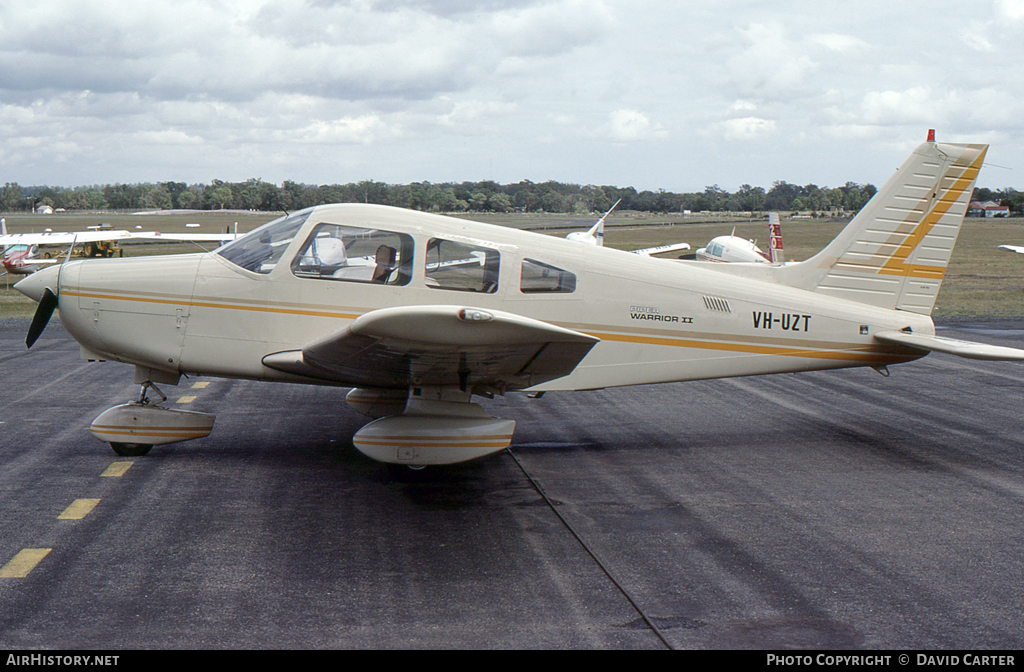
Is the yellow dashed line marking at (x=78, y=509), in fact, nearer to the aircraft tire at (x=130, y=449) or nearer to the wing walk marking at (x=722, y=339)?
the aircraft tire at (x=130, y=449)

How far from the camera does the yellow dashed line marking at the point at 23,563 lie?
4.34 meters

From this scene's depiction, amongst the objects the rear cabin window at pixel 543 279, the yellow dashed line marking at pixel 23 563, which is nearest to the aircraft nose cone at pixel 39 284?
the yellow dashed line marking at pixel 23 563

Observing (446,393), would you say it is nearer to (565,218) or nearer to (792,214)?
(565,218)

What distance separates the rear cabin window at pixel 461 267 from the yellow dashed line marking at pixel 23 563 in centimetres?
318

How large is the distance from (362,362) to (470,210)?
20.4m

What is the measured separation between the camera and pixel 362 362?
5.73 meters

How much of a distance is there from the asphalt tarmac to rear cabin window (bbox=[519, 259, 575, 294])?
146 cm

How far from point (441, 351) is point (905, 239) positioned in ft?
16.0

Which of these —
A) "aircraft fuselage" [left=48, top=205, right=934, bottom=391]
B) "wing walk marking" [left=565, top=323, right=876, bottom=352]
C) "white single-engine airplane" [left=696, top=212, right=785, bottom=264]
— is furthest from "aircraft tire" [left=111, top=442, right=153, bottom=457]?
"white single-engine airplane" [left=696, top=212, right=785, bottom=264]

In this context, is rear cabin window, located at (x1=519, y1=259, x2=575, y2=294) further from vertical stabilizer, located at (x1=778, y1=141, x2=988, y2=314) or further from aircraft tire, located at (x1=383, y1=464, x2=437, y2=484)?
vertical stabilizer, located at (x1=778, y1=141, x2=988, y2=314)

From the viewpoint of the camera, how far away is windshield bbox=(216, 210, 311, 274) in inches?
256

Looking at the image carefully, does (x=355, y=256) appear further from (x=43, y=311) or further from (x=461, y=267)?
(x=43, y=311)
